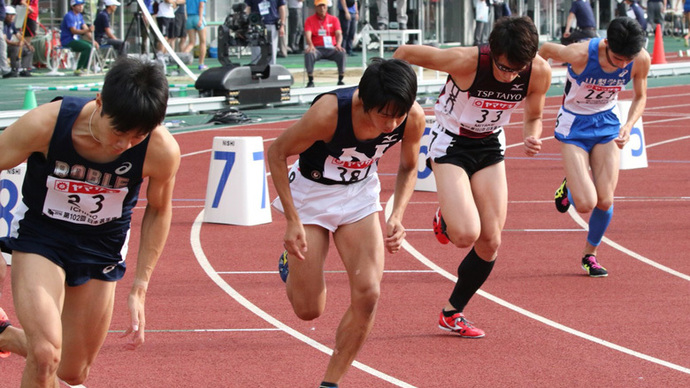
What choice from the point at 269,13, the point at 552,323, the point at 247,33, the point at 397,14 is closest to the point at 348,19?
the point at 397,14

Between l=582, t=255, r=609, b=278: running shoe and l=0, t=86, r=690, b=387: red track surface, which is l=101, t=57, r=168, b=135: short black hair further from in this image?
l=582, t=255, r=609, b=278: running shoe

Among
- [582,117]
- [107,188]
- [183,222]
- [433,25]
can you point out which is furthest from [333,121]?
[433,25]

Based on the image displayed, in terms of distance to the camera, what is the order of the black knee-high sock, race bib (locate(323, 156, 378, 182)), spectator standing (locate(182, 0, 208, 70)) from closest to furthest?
race bib (locate(323, 156, 378, 182)) → the black knee-high sock → spectator standing (locate(182, 0, 208, 70))

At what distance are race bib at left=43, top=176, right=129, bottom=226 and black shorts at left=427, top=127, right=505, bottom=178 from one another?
257cm

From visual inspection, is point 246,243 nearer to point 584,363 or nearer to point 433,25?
point 584,363

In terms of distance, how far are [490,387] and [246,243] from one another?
3.99 m

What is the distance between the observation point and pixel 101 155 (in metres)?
3.96

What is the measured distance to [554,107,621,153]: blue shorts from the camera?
7562 millimetres

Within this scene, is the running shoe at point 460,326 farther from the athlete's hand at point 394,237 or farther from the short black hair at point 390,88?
the short black hair at point 390,88

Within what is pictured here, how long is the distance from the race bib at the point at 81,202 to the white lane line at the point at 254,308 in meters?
1.73

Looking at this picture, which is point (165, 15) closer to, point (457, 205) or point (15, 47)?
point (15, 47)

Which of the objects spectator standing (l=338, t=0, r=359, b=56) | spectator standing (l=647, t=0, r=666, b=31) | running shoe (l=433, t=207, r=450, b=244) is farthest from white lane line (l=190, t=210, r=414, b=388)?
spectator standing (l=647, t=0, r=666, b=31)

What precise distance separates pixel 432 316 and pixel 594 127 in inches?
84.8

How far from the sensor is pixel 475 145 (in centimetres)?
622
